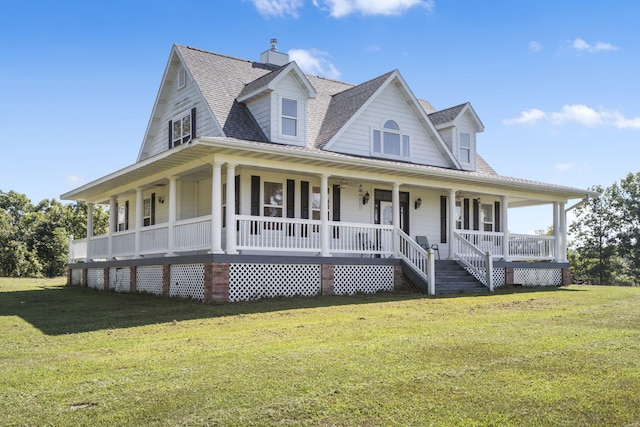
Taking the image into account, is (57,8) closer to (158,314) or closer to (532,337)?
(158,314)

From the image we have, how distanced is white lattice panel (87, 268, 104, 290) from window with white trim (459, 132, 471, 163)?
13.7m

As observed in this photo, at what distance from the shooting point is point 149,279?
60.8 feet

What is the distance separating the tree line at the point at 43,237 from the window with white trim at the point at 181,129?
18780mm

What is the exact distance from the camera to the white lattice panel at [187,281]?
15.8 metres

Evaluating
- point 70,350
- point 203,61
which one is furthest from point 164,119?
point 70,350

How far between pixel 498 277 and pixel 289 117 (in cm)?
869

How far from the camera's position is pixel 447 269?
19.8m

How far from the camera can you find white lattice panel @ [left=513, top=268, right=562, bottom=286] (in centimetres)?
2202

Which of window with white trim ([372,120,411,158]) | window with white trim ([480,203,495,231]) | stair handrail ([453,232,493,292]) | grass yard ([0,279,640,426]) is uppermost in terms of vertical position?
window with white trim ([372,120,411,158])

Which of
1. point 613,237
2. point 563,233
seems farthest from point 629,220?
point 563,233

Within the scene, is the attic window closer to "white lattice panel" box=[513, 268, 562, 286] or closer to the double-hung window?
the double-hung window

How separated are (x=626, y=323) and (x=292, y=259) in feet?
27.6

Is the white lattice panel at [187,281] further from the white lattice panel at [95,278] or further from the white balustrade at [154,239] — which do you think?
the white lattice panel at [95,278]

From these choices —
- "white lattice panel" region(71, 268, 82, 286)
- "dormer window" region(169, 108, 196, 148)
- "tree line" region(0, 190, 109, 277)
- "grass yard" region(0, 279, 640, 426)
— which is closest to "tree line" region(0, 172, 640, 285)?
"tree line" region(0, 190, 109, 277)
